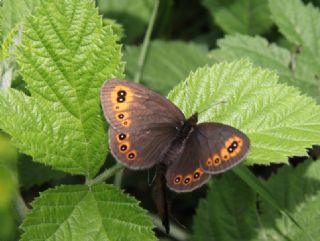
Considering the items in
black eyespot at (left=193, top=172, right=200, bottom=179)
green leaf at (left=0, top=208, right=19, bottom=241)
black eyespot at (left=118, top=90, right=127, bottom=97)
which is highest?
black eyespot at (left=118, top=90, right=127, bottom=97)

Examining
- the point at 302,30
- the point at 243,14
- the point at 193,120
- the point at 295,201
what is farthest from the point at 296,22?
the point at 193,120

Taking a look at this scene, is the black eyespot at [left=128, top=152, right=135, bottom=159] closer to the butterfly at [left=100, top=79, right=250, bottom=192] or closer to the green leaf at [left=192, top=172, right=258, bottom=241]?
the butterfly at [left=100, top=79, right=250, bottom=192]

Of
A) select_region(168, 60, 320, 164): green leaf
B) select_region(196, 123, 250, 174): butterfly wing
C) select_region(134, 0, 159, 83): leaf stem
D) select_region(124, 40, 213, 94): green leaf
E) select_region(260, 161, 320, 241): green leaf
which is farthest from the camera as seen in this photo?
select_region(124, 40, 213, 94): green leaf

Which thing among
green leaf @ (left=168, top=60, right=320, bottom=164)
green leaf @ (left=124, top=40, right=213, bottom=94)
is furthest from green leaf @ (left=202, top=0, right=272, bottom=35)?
green leaf @ (left=168, top=60, right=320, bottom=164)

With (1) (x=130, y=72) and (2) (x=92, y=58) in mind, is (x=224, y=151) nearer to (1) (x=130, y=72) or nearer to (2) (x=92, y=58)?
(2) (x=92, y=58)

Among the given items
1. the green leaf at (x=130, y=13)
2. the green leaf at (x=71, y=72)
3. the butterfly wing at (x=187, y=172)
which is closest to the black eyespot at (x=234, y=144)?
the butterfly wing at (x=187, y=172)

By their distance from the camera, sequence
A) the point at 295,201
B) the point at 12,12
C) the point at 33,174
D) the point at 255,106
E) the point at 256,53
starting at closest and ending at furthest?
the point at 255,106, the point at 12,12, the point at 295,201, the point at 33,174, the point at 256,53

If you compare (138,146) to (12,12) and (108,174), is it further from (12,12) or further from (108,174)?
(12,12)
